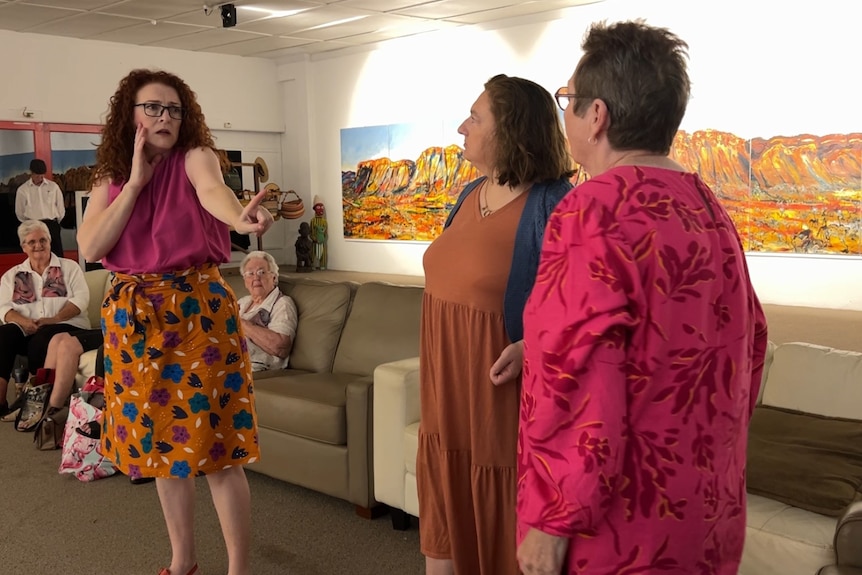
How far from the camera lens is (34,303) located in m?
5.15

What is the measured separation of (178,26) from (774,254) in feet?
23.5

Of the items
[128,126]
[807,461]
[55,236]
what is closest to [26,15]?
[55,236]

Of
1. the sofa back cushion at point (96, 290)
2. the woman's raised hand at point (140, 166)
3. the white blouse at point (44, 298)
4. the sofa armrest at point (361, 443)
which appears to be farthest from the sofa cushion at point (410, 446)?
the sofa back cushion at point (96, 290)

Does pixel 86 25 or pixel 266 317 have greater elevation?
pixel 86 25

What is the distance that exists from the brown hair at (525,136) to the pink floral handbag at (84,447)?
2.90 m

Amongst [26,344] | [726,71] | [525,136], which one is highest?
[726,71]

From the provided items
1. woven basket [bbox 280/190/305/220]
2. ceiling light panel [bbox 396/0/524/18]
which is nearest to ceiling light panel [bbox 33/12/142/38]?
→ ceiling light panel [bbox 396/0/524/18]

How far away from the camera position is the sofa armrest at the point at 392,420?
322cm

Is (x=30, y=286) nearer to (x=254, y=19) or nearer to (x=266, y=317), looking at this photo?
(x=266, y=317)

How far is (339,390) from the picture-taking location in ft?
12.2

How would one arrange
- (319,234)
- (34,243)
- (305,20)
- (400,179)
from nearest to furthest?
(34,243)
(305,20)
(400,179)
(319,234)

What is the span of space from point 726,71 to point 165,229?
289 inches

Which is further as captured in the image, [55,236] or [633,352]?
[55,236]

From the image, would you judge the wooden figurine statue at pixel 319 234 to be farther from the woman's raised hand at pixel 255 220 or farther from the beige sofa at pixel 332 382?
the woman's raised hand at pixel 255 220
